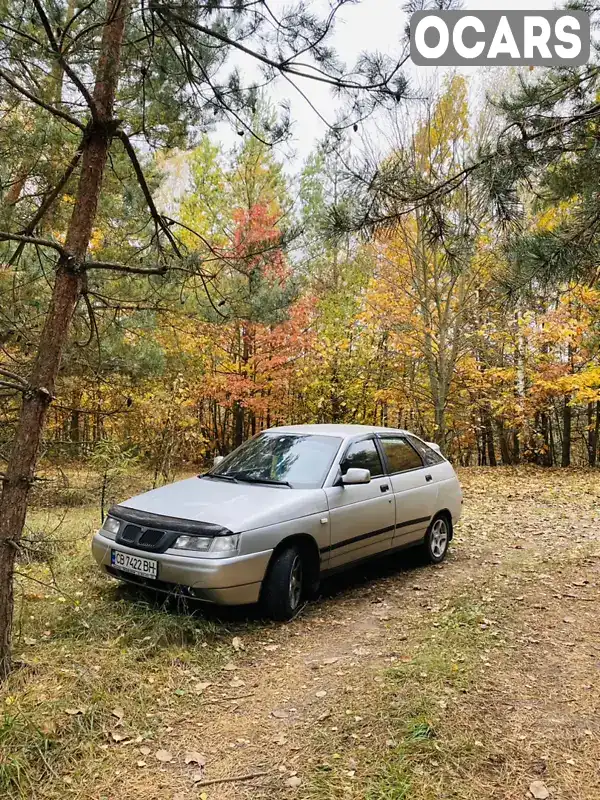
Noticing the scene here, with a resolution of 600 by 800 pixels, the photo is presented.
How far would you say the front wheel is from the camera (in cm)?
636

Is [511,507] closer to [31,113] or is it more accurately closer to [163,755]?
[163,755]

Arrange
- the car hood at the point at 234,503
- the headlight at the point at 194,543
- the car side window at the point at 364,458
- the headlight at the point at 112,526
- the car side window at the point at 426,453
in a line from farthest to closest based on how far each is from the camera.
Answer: the car side window at the point at 426,453 → the car side window at the point at 364,458 → the headlight at the point at 112,526 → the car hood at the point at 234,503 → the headlight at the point at 194,543

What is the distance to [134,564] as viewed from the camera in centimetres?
432

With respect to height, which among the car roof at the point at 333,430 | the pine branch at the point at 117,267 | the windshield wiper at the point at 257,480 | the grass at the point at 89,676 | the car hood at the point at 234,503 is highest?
the pine branch at the point at 117,267

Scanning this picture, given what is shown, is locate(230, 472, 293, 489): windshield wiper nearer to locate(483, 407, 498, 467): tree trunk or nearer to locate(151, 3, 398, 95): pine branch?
locate(151, 3, 398, 95): pine branch

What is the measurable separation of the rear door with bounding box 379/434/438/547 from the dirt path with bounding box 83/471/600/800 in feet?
1.78

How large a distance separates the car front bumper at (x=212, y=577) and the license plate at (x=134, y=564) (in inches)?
1.5

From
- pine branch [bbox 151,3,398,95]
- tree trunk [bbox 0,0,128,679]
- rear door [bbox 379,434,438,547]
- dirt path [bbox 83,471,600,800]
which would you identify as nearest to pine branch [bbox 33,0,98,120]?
tree trunk [bbox 0,0,128,679]

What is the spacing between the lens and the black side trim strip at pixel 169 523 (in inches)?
164

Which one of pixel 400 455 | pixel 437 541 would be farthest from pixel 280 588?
pixel 437 541

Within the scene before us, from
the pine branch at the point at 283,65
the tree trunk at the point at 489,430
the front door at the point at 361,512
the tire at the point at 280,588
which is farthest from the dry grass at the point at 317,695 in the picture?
the tree trunk at the point at 489,430

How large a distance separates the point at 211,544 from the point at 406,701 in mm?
1697

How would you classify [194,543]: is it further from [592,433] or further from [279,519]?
[592,433]

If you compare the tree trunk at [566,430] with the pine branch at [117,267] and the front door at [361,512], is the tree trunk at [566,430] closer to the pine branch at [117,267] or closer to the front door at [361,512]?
the front door at [361,512]
